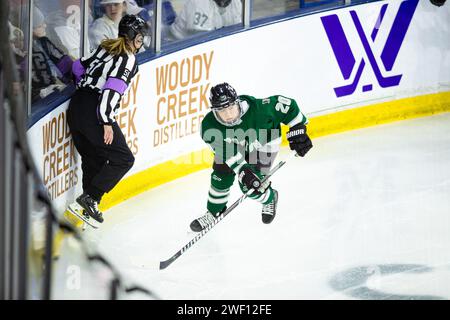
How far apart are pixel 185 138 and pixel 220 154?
0.20 meters

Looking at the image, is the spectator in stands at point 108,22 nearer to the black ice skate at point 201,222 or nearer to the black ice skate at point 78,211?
the black ice skate at point 78,211

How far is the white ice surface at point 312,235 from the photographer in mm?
4914

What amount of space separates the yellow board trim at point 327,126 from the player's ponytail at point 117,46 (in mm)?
600

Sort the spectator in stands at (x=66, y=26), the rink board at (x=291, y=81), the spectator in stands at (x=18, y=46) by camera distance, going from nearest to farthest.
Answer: the spectator in stands at (x=18, y=46)
the spectator in stands at (x=66, y=26)
the rink board at (x=291, y=81)

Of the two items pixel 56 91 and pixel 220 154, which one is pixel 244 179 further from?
pixel 56 91

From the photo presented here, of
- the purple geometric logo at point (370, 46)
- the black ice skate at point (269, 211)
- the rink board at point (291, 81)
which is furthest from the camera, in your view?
the purple geometric logo at point (370, 46)

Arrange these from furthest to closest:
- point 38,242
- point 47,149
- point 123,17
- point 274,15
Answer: point 274,15
point 123,17
point 47,149
point 38,242

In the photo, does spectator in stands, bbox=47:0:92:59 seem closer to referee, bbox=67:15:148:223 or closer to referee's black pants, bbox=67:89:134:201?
referee, bbox=67:15:148:223

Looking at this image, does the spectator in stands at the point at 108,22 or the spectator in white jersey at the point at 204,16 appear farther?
the spectator in white jersey at the point at 204,16

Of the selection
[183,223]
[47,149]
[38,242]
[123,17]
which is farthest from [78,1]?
[38,242]

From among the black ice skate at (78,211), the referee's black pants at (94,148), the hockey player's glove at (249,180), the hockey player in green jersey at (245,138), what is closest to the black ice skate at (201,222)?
the hockey player in green jersey at (245,138)

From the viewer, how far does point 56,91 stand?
16.3 feet

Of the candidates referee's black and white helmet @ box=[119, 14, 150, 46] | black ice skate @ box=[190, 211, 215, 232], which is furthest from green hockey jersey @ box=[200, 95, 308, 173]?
referee's black and white helmet @ box=[119, 14, 150, 46]

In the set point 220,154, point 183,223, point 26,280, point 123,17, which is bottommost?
point 26,280
